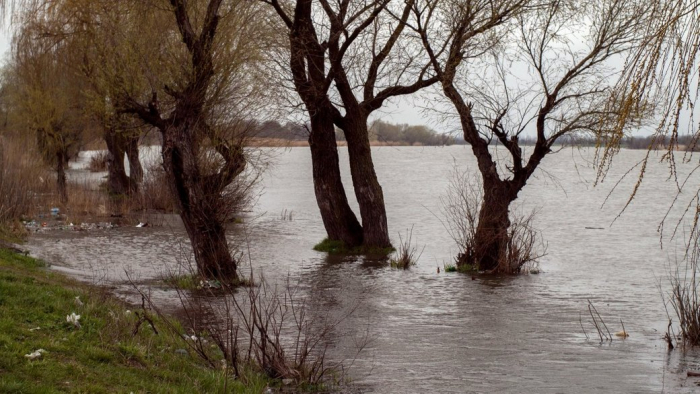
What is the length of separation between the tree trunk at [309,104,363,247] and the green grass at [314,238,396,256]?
6.3 inches

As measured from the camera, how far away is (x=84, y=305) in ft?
32.9

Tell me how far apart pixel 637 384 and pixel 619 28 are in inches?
470

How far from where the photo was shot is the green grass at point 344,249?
891 inches

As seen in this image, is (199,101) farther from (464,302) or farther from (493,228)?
(493,228)

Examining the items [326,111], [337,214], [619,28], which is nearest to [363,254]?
[337,214]

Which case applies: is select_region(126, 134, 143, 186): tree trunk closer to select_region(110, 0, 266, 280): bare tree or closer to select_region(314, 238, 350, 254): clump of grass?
select_region(314, 238, 350, 254): clump of grass

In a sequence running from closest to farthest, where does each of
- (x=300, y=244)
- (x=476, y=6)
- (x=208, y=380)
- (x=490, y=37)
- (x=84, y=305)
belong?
(x=208, y=380) → (x=84, y=305) → (x=476, y=6) → (x=490, y=37) → (x=300, y=244)

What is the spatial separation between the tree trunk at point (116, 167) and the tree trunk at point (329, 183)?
1558 cm

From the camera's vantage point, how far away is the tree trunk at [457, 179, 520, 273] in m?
19.7

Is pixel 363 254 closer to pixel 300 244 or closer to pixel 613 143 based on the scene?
pixel 300 244

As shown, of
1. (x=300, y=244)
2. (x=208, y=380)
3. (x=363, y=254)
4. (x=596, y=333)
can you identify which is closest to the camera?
(x=208, y=380)

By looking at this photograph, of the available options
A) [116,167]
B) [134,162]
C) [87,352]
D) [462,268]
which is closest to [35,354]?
[87,352]

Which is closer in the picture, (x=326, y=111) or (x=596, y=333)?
(x=596, y=333)

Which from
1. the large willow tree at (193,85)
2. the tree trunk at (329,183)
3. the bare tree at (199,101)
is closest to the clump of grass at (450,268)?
the tree trunk at (329,183)
